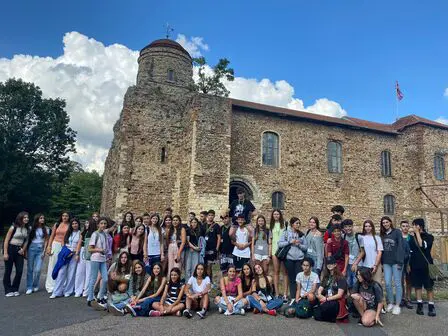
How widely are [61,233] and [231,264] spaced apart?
12.5 feet

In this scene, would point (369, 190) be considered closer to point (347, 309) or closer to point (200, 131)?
point (200, 131)

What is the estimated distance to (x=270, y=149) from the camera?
19.6m

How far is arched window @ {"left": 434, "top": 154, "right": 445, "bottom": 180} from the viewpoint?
74.9ft

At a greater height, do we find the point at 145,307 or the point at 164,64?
the point at 164,64

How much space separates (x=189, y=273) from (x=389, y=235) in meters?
4.14

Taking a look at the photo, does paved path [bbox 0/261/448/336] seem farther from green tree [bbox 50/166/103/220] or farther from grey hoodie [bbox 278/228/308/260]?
green tree [bbox 50/166/103/220]

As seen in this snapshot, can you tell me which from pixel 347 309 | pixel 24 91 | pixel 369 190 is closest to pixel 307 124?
pixel 369 190

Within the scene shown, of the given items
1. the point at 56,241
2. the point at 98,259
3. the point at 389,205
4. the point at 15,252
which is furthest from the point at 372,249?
the point at 389,205

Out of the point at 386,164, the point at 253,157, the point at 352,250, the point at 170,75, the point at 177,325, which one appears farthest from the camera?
the point at 386,164

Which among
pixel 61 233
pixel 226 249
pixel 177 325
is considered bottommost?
pixel 177 325

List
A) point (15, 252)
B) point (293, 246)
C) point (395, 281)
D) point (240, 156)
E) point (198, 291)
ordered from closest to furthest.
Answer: point (198, 291)
point (395, 281)
point (293, 246)
point (15, 252)
point (240, 156)

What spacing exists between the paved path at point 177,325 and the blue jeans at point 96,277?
322mm

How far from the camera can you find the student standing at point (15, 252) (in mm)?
7145

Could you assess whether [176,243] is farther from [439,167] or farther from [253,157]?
[439,167]
